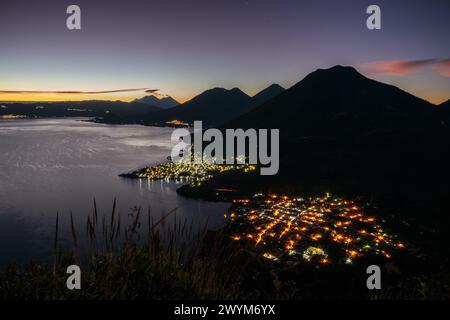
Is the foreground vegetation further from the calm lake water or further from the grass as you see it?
the calm lake water

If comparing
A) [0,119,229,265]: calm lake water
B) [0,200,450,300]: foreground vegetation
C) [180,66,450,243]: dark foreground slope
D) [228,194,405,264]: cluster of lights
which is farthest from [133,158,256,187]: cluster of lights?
[0,200,450,300]: foreground vegetation

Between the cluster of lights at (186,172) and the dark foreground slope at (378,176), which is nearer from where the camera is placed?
the dark foreground slope at (378,176)

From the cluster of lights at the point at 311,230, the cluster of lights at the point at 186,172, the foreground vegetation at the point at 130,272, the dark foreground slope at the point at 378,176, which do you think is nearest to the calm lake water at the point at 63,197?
the cluster of lights at the point at 186,172

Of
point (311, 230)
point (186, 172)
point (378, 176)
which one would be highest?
point (378, 176)

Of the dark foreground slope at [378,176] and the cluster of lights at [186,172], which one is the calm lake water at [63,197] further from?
the dark foreground slope at [378,176]

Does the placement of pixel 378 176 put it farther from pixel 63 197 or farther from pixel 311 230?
pixel 63 197

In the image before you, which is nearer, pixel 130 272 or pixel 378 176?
pixel 130 272

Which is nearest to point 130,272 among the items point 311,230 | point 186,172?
point 311,230
